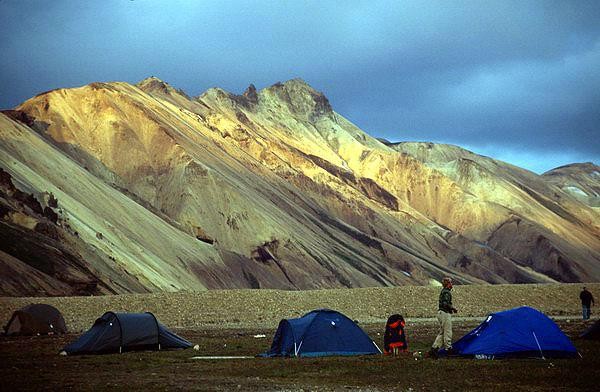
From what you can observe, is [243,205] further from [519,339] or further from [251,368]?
[519,339]

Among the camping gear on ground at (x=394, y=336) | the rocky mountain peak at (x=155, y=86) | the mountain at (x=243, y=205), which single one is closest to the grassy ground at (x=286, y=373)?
the camping gear on ground at (x=394, y=336)

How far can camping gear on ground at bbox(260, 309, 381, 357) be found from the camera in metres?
21.5

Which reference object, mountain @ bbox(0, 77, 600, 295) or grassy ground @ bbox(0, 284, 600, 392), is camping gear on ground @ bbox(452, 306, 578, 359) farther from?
mountain @ bbox(0, 77, 600, 295)

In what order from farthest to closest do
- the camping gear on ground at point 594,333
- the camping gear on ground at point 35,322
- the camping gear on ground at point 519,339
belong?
the camping gear on ground at point 35,322, the camping gear on ground at point 594,333, the camping gear on ground at point 519,339

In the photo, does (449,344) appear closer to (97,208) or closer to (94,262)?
(94,262)

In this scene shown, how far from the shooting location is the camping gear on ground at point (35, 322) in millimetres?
29547

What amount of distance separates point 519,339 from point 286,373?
5.89m

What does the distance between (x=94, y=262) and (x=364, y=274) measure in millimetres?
50241

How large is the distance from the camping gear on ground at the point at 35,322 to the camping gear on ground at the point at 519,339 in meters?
17.3

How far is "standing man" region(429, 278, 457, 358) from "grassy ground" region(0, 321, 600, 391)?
692mm

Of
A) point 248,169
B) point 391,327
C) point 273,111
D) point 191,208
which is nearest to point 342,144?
point 273,111

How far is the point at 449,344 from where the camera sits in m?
20.1

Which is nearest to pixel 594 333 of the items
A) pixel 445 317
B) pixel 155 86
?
pixel 445 317

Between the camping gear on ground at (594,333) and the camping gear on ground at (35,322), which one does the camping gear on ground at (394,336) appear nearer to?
the camping gear on ground at (594,333)
